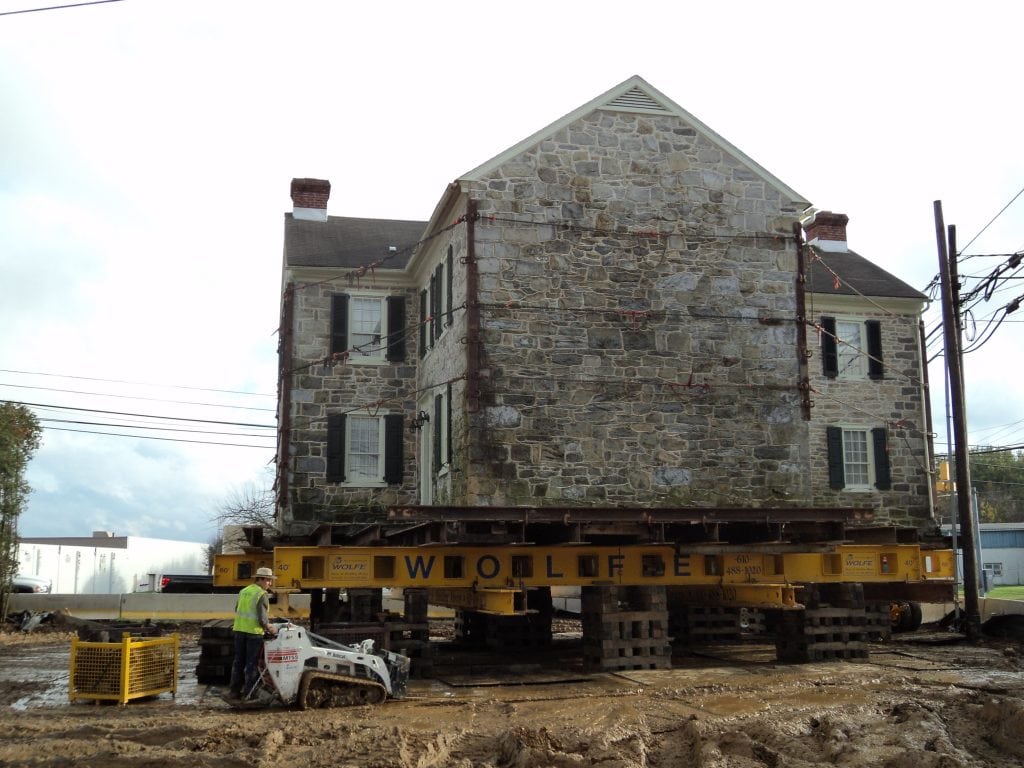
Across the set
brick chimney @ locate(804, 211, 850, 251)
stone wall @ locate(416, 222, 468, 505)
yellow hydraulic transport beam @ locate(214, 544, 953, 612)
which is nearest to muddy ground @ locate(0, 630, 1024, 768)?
yellow hydraulic transport beam @ locate(214, 544, 953, 612)

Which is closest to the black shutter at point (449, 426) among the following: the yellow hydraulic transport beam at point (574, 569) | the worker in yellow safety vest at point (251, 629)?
the yellow hydraulic transport beam at point (574, 569)

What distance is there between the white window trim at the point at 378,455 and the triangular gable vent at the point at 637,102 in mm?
8051

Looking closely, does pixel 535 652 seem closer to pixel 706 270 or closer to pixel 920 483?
pixel 706 270

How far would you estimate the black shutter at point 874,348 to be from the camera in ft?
87.3

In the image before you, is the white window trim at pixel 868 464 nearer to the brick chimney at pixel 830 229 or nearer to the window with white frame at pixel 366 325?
the brick chimney at pixel 830 229

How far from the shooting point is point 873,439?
26359 millimetres

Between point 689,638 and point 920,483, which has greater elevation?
point 920,483

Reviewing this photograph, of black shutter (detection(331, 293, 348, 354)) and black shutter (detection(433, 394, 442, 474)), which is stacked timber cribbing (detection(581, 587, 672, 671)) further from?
black shutter (detection(331, 293, 348, 354))

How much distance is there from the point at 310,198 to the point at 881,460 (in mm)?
15248

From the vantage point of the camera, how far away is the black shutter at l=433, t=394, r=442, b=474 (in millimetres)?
19078

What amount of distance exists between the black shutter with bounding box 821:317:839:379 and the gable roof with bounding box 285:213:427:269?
10219mm

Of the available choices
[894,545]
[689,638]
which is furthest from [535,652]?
[894,545]

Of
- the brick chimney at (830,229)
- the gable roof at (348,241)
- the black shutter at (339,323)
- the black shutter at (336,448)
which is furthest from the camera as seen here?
the brick chimney at (830,229)

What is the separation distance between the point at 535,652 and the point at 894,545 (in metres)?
6.26
